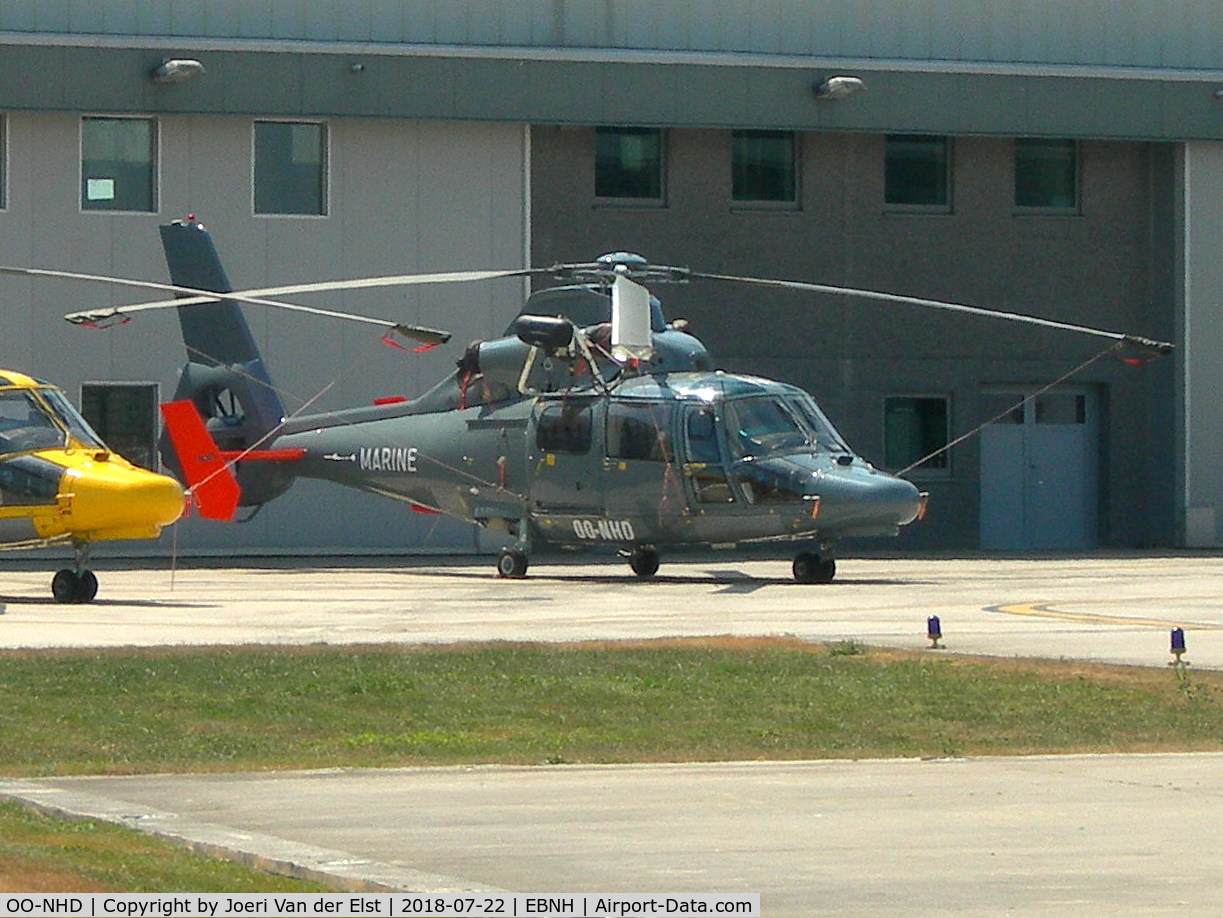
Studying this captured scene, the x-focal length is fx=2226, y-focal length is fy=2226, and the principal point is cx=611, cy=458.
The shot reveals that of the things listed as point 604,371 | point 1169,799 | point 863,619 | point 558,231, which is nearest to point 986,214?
point 558,231

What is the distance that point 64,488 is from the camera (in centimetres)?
2347

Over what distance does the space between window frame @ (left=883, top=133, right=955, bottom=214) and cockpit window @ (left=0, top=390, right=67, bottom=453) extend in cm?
1761

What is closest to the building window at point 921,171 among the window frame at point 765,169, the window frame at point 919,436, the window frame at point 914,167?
the window frame at point 914,167

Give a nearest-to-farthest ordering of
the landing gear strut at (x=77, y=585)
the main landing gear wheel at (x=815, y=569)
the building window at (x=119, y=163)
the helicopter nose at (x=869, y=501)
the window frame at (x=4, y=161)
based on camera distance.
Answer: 1. the landing gear strut at (x=77, y=585)
2. the helicopter nose at (x=869, y=501)
3. the main landing gear wheel at (x=815, y=569)
4. the window frame at (x=4, y=161)
5. the building window at (x=119, y=163)

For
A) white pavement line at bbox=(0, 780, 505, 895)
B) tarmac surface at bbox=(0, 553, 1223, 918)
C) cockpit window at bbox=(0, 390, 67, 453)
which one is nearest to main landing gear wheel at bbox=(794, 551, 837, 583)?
tarmac surface at bbox=(0, 553, 1223, 918)

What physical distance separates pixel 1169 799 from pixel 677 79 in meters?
26.4

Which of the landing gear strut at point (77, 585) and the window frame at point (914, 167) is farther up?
the window frame at point (914, 167)

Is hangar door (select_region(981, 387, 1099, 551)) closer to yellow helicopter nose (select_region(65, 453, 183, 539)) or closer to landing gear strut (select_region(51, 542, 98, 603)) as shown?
landing gear strut (select_region(51, 542, 98, 603))

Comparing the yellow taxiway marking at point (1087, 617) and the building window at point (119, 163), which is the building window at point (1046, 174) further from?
the yellow taxiway marking at point (1087, 617)

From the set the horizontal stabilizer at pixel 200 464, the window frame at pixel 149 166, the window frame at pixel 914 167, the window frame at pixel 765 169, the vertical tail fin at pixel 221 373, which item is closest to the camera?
the horizontal stabilizer at pixel 200 464

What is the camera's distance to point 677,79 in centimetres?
3584

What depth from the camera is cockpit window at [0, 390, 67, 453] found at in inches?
940

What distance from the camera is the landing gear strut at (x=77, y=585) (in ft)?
78.8
